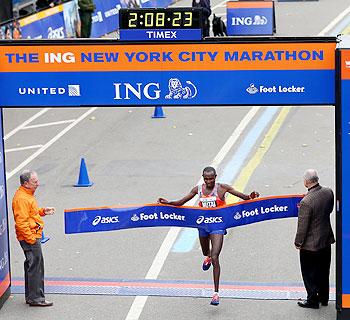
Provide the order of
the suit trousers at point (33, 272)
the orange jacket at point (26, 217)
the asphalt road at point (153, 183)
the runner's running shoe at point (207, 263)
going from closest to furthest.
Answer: the orange jacket at point (26, 217)
the suit trousers at point (33, 272)
the asphalt road at point (153, 183)
the runner's running shoe at point (207, 263)

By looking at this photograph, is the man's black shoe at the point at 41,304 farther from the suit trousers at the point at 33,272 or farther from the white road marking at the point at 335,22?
the white road marking at the point at 335,22

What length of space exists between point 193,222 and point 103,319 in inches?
65.6

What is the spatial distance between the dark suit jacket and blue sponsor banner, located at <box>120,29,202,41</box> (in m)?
2.29

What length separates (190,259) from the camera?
14.7m

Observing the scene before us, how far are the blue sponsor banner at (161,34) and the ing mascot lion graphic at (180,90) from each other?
0.48m

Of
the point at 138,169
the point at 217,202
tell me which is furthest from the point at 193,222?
the point at 138,169

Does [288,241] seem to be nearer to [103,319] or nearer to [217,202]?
[217,202]

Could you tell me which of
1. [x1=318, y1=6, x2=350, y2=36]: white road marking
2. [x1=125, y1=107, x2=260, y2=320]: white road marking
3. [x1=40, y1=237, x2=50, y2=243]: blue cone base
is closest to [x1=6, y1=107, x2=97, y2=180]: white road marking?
[x1=125, y1=107, x2=260, y2=320]: white road marking

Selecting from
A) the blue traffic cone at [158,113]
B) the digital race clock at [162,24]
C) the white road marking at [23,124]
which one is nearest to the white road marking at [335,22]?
the blue traffic cone at [158,113]

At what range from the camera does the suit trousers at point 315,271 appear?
1252 centimetres

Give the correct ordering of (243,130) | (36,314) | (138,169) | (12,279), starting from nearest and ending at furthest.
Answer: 1. (36,314)
2. (12,279)
3. (138,169)
4. (243,130)

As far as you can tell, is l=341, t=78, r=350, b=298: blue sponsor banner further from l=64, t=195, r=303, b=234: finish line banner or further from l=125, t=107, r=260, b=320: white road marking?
l=125, t=107, r=260, b=320: white road marking

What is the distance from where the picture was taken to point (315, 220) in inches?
489

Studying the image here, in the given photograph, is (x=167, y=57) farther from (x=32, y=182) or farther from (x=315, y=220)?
(x=315, y=220)
